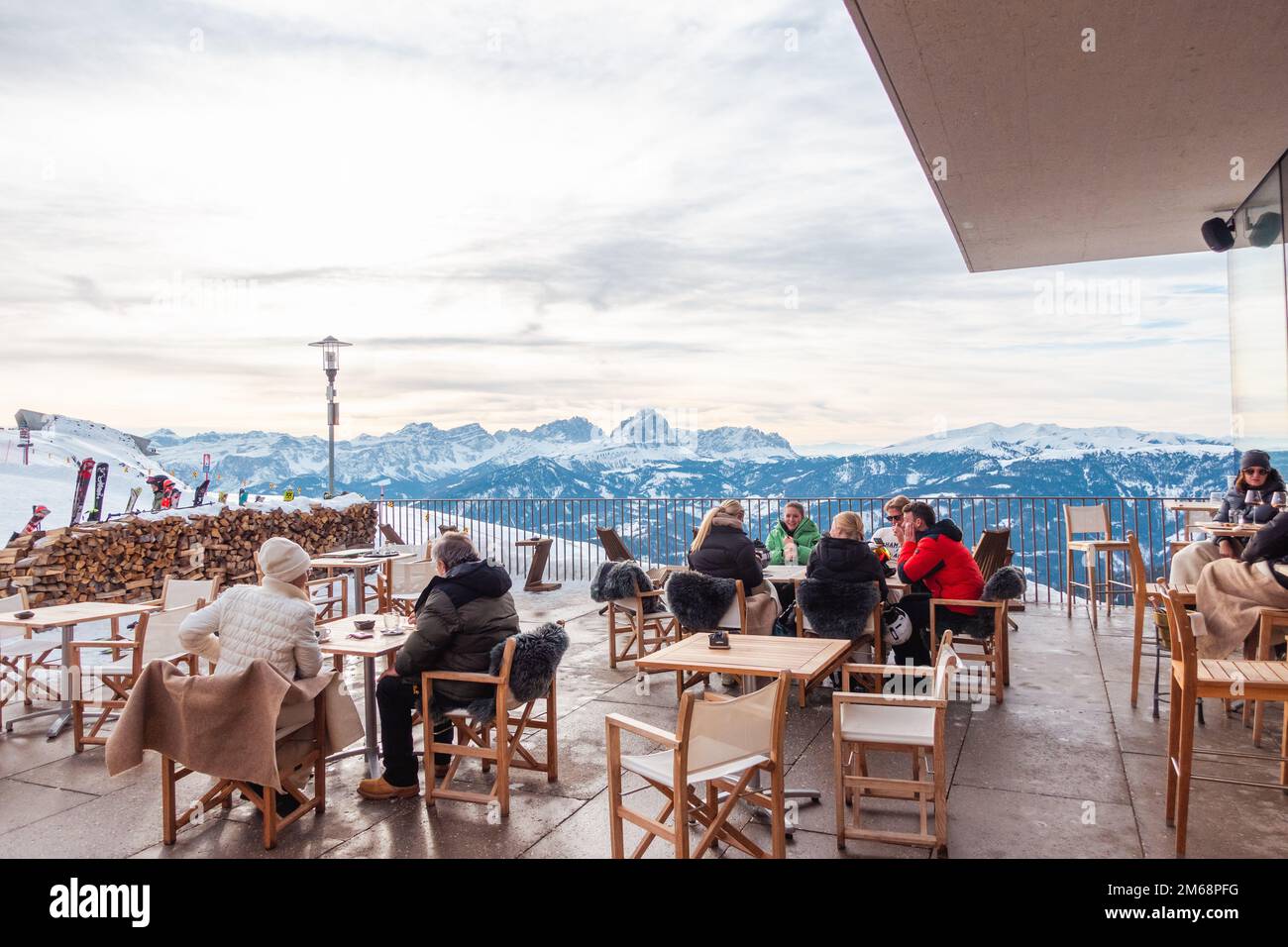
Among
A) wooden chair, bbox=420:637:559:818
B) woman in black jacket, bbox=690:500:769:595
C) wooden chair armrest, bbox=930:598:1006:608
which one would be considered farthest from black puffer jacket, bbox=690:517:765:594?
wooden chair, bbox=420:637:559:818

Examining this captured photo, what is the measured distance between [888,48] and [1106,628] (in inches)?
223

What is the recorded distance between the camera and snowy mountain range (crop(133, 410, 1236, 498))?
13921 millimetres

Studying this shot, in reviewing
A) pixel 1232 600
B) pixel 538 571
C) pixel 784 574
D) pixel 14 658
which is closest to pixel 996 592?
pixel 1232 600

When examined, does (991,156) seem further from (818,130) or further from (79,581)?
(79,581)

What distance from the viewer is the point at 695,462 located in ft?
130

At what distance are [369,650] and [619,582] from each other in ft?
8.62

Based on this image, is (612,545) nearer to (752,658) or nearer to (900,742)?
(752,658)

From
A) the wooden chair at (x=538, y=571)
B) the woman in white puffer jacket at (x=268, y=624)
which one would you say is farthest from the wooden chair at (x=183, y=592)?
the wooden chair at (x=538, y=571)

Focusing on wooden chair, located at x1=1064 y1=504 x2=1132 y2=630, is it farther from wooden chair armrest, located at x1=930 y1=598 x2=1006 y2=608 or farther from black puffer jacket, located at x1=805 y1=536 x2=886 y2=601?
black puffer jacket, located at x1=805 y1=536 x2=886 y2=601

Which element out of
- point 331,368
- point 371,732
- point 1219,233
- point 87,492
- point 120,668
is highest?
point 1219,233

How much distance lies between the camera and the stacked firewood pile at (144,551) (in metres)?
7.84

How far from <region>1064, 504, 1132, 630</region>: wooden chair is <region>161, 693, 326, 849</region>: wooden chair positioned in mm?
6975

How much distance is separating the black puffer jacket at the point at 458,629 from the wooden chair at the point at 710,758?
1141 millimetres

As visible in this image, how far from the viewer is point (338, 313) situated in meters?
12.4
